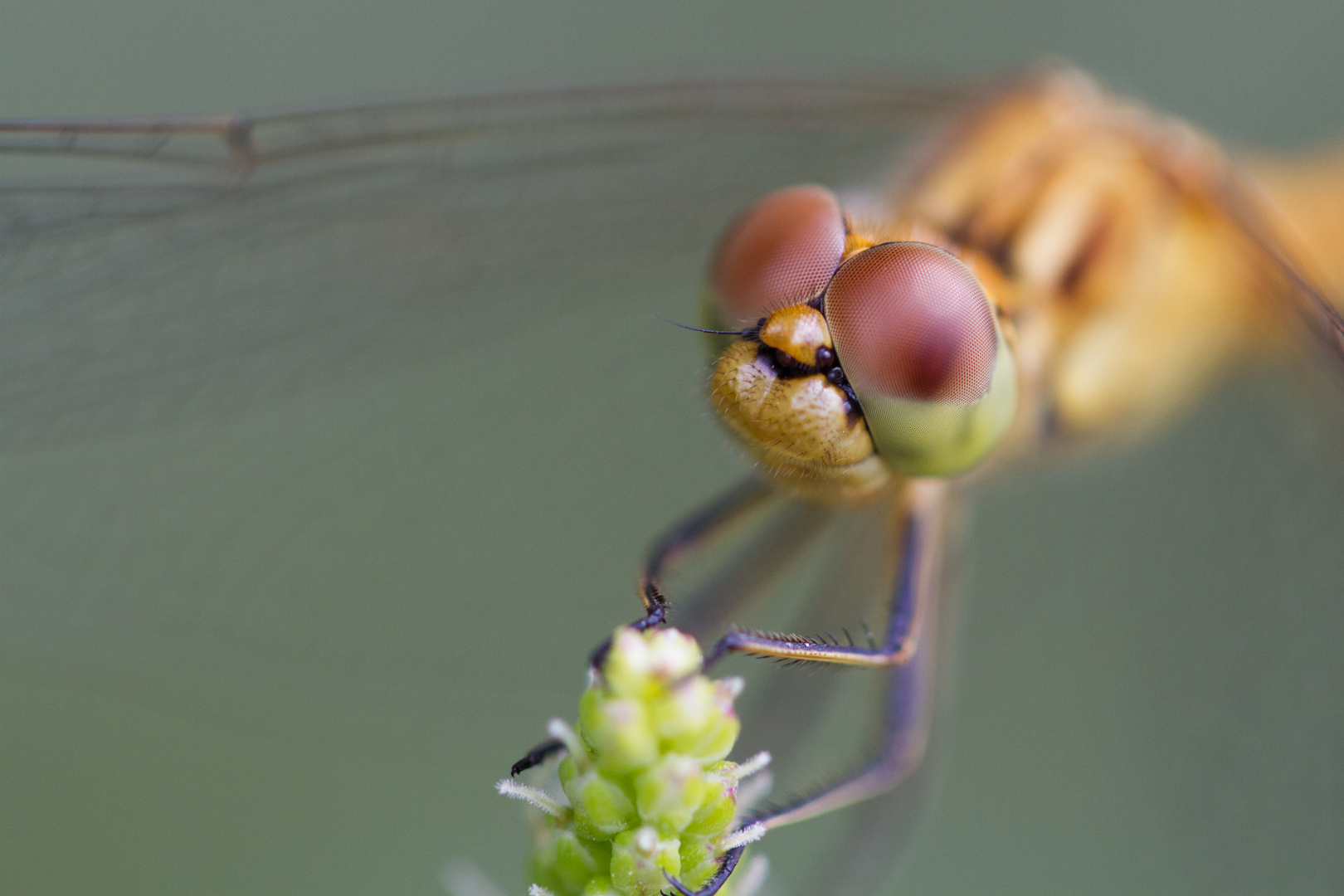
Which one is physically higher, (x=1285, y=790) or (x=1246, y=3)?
(x=1246, y=3)

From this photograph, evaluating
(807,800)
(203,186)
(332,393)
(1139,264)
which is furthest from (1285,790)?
(203,186)

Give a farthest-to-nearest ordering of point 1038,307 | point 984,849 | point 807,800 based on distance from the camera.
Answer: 1. point 984,849
2. point 1038,307
3. point 807,800

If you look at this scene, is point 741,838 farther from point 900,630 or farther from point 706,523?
point 706,523

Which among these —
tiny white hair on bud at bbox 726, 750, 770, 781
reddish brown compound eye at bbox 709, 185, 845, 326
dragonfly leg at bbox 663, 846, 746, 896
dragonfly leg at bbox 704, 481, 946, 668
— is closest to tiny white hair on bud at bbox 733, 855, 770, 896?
dragonfly leg at bbox 663, 846, 746, 896

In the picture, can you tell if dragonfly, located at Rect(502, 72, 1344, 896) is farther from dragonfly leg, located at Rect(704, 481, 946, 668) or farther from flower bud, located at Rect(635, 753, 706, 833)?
flower bud, located at Rect(635, 753, 706, 833)

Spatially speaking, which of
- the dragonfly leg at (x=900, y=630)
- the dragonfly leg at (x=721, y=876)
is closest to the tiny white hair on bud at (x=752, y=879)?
the dragonfly leg at (x=721, y=876)

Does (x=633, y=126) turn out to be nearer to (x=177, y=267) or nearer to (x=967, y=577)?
(x=177, y=267)

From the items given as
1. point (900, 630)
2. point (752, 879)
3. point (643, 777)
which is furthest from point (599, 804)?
point (900, 630)
